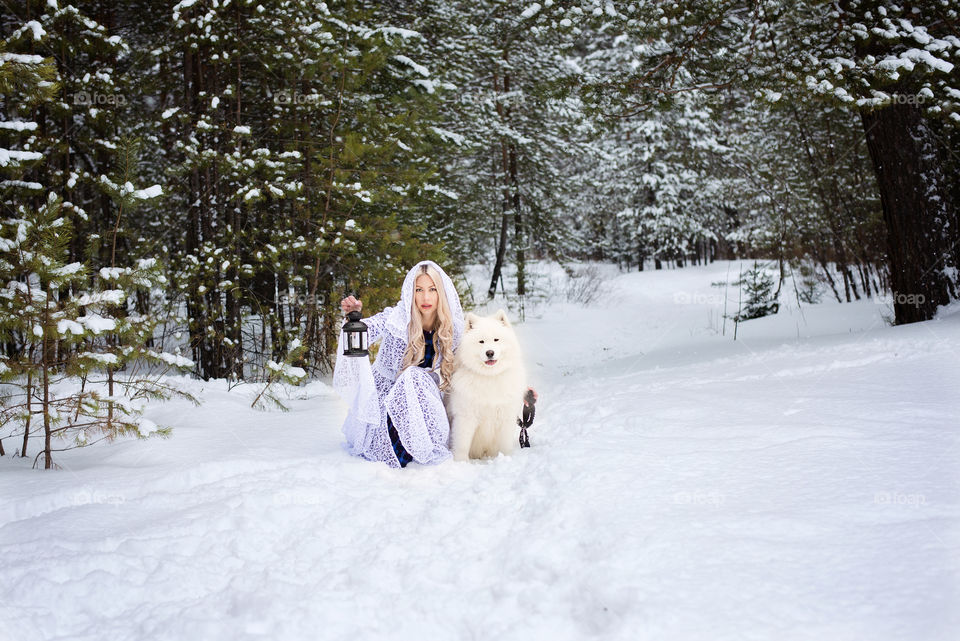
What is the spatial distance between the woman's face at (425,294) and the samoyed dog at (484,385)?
1.26 ft

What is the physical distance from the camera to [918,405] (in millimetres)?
4117

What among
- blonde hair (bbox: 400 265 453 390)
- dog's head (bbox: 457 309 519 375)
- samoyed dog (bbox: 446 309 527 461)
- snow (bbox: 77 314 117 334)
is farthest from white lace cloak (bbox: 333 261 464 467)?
snow (bbox: 77 314 117 334)

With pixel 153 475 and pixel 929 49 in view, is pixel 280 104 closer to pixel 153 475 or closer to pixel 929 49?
pixel 153 475

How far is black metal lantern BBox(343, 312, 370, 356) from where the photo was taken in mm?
3732

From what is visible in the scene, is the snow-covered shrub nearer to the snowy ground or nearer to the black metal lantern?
the snowy ground

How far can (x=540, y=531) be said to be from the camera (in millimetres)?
2814

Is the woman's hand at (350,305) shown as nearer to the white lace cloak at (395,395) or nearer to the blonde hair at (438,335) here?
the white lace cloak at (395,395)

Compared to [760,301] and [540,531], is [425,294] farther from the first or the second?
[760,301]

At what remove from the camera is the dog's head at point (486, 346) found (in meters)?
3.98

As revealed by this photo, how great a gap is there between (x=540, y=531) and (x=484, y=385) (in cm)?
142

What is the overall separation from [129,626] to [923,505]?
332 centimetres

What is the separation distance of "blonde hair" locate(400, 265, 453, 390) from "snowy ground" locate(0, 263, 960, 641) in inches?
30.6

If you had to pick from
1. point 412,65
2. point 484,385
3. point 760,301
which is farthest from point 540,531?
point 760,301

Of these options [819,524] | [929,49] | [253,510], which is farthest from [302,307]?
[929,49]
